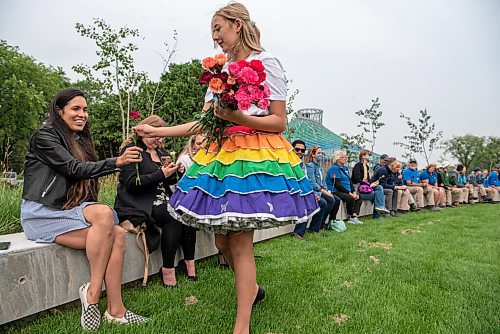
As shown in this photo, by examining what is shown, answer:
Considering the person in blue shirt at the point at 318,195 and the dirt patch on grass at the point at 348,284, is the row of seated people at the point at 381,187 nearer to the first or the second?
the person in blue shirt at the point at 318,195

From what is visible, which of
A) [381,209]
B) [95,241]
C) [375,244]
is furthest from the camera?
[381,209]

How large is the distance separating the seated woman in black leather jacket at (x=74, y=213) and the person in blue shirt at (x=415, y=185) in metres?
10.6

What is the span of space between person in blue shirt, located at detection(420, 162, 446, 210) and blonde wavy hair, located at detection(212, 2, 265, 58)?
11.5 meters

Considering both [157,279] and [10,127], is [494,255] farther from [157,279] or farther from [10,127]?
[10,127]

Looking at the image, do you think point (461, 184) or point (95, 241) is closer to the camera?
point (95, 241)

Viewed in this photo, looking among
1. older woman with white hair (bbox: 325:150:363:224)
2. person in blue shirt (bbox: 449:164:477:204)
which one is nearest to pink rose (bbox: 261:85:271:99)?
older woman with white hair (bbox: 325:150:363:224)

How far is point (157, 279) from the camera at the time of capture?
3979 millimetres

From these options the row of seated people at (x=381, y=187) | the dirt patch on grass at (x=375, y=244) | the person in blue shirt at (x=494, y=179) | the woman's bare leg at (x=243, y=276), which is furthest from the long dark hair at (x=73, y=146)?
the person in blue shirt at (x=494, y=179)

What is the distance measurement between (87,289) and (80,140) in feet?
3.75

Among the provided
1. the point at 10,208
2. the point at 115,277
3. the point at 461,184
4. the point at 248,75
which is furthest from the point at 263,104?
the point at 461,184

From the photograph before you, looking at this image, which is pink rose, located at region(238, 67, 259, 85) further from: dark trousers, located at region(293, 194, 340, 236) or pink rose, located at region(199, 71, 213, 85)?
dark trousers, located at region(293, 194, 340, 236)

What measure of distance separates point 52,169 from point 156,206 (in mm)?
1194

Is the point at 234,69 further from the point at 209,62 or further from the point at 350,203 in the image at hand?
the point at 350,203

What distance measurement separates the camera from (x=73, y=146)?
3.02 meters
